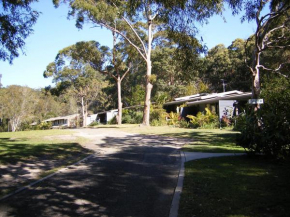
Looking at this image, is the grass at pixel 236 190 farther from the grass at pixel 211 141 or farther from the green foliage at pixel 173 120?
the green foliage at pixel 173 120

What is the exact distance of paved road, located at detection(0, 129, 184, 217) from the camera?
15.9 feet

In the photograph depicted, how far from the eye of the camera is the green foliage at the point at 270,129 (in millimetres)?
8117

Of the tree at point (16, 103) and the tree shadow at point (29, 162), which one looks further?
the tree at point (16, 103)

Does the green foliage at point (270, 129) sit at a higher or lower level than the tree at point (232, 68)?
lower

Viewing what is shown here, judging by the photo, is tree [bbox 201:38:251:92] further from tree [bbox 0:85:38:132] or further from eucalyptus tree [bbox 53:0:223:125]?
tree [bbox 0:85:38:132]

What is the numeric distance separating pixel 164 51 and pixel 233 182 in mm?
36845

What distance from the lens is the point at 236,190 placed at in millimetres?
5637

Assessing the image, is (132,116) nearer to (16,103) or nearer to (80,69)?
(80,69)

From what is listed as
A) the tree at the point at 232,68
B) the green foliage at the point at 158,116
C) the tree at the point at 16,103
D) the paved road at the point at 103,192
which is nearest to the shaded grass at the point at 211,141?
the paved road at the point at 103,192

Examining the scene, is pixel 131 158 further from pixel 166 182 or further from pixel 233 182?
pixel 233 182

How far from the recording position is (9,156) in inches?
402

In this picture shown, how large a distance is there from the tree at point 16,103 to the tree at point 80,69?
10653 millimetres

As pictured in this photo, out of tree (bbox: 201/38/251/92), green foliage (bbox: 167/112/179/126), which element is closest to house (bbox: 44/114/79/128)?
tree (bbox: 201/38/251/92)

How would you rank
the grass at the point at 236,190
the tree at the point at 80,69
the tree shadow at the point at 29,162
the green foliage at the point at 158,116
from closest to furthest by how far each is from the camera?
the grass at the point at 236,190 → the tree shadow at the point at 29,162 → the green foliage at the point at 158,116 → the tree at the point at 80,69
